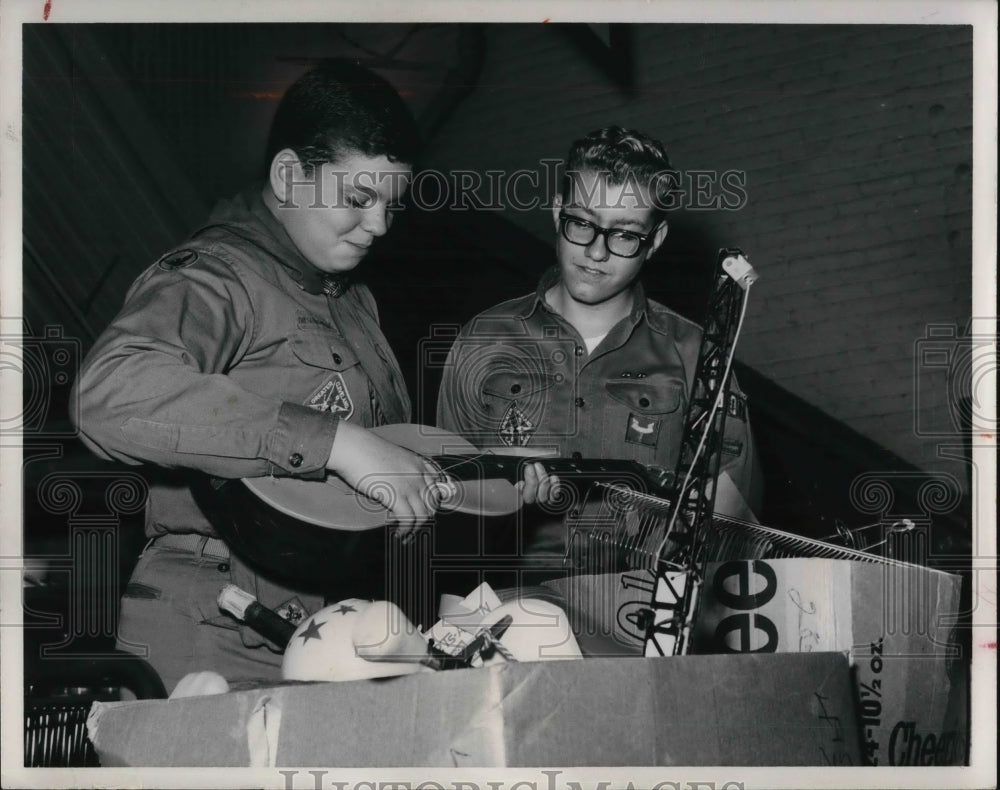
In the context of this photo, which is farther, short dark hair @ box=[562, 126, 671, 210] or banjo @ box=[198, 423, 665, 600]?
short dark hair @ box=[562, 126, 671, 210]

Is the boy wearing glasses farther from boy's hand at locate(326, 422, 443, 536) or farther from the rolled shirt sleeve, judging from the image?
the rolled shirt sleeve

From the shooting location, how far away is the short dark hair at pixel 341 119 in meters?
3.96

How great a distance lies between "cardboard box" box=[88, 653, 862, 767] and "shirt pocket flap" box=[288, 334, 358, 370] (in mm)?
1063

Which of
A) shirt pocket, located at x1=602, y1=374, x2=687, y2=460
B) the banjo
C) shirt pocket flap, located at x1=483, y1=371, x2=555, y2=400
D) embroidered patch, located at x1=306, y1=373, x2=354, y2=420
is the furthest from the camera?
shirt pocket flap, located at x1=483, y1=371, x2=555, y2=400

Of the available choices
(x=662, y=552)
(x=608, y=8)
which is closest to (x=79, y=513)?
(x=662, y=552)

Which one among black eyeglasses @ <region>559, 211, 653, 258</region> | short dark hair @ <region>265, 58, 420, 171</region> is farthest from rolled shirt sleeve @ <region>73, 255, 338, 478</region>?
black eyeglasses @ <region>559, 211, 653, 258</region>

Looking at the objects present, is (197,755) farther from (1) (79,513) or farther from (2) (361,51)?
(2) (361,51)

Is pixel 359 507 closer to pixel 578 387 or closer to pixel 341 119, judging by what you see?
pixel 578 387

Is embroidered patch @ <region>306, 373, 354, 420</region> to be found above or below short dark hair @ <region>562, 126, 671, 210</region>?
below

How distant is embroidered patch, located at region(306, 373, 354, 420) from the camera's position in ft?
12.4

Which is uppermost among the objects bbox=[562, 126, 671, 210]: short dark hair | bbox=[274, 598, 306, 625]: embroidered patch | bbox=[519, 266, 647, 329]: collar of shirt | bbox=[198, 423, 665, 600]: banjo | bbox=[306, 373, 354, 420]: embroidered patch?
bbox=[562, 126, 671, 210]: short dark hair

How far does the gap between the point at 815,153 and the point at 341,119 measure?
1.59 metres

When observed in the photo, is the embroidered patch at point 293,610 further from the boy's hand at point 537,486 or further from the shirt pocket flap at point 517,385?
the shirt pocket flap at point 517,385

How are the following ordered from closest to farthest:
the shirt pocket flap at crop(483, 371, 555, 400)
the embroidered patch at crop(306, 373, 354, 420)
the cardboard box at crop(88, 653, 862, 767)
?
the cardboard box at crop(88, 653, 862, 767) → the embroidered patch at crop(306, 373, 354, 420) → the shirt pocket flap at crop(483, 371, 555, 400)
